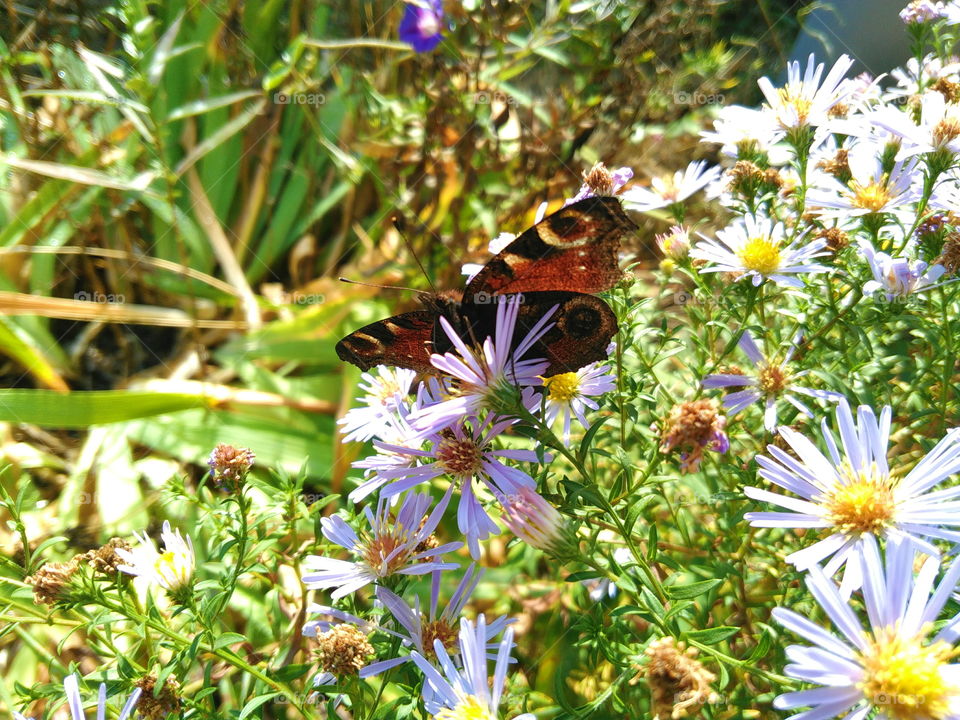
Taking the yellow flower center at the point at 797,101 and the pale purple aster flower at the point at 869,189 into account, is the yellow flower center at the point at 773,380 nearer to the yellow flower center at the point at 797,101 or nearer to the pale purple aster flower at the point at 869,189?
the pale purple aster flower at the point at 869,189

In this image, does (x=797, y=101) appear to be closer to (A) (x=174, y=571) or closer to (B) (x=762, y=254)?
(B) (x=762, y=254)

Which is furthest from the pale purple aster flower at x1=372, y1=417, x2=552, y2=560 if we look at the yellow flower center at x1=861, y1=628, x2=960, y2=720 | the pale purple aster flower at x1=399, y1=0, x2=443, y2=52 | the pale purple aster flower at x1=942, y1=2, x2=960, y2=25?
the pale purple aster flower at x1=399, y1=0, x2=443, y2=52

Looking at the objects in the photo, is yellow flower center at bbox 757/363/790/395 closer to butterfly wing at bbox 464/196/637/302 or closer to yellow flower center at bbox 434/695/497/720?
butterfly wing at bbox 464/196/637/302

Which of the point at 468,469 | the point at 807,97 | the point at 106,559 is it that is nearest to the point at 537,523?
the point at 468,469

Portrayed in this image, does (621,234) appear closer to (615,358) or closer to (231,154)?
(615,358)

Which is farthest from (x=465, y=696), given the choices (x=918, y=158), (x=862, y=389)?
(x=918, y=158)

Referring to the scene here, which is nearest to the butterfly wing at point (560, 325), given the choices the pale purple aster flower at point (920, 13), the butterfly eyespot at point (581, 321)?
the butterfly eyespot at point (581, 321)
